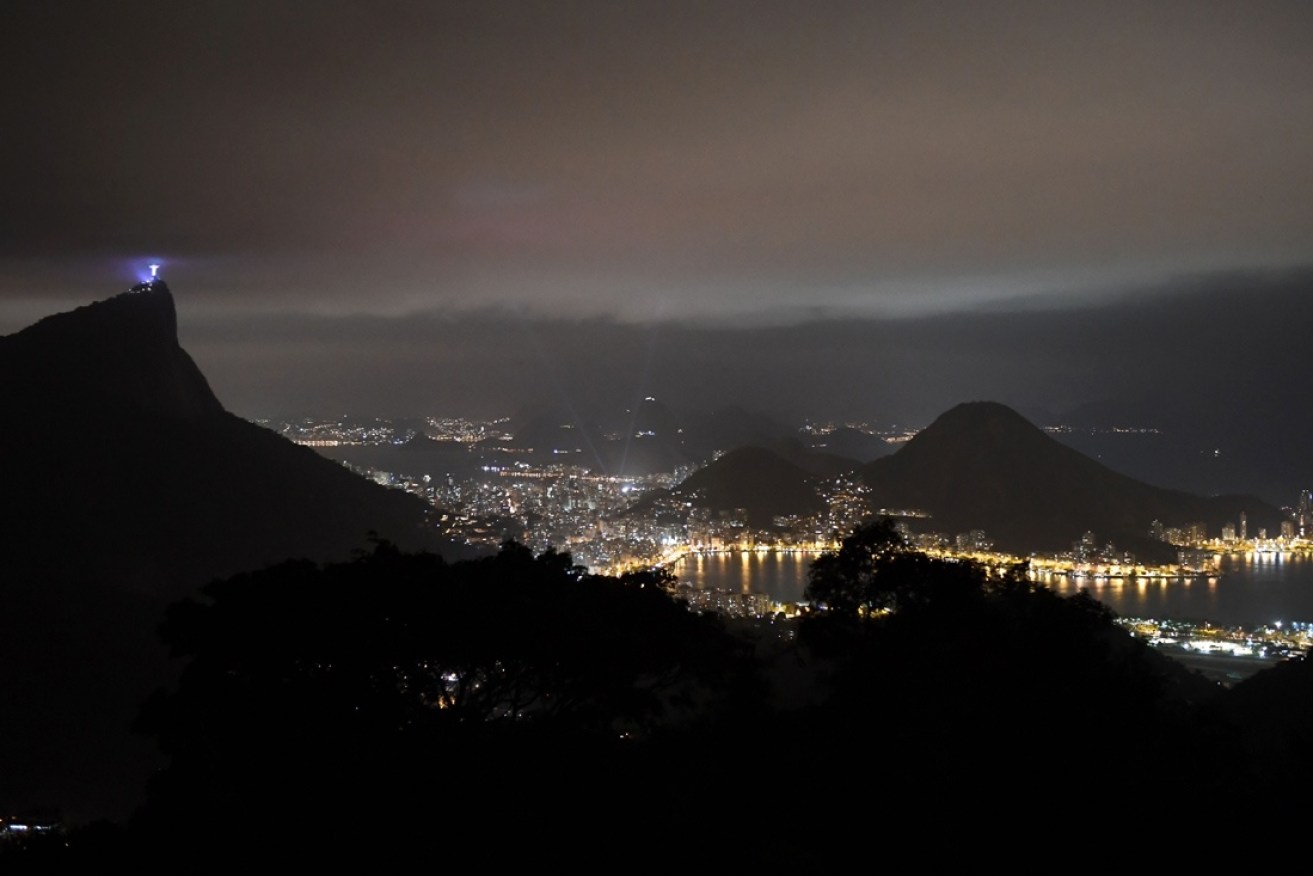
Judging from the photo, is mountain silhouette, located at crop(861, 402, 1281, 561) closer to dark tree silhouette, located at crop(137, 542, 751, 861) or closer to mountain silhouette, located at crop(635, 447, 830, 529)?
mountain silhouette, located at crop(635, 447, 830, 529)

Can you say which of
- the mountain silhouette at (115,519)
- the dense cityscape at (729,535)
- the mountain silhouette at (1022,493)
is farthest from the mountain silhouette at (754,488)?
the mountain silhouette at (115,519)

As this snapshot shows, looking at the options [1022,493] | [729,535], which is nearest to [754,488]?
[729,535]

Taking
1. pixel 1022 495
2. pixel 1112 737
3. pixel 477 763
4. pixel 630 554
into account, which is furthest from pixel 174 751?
pixel 1022 495

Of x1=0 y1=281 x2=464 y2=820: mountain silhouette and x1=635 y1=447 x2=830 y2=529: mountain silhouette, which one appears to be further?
x1=635 y1=447 x2=830 y2=529: mountain silhouette

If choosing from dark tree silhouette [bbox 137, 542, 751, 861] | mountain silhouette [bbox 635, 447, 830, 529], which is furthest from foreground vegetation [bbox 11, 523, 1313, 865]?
mountain silhouette [bbox 635, 447, 830, 529]

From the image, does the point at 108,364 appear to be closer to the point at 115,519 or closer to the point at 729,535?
the point at 115,519

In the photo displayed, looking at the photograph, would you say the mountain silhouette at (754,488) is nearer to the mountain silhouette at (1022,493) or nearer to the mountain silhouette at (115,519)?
the mountain silhouette at (1022,493)
